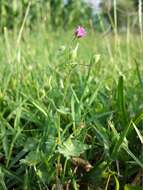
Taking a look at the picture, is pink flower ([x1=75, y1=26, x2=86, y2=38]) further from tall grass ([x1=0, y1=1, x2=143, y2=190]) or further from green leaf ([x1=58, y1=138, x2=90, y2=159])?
green leaf ([x1=58, y1=138, x2=90, y2=159])

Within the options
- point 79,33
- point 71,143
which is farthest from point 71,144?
point 79,33

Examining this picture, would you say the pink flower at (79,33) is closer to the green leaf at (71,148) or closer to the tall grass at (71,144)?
the tall grass at (71,144)

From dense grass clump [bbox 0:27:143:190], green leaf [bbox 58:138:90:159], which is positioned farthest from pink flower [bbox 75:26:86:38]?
green leaf [bbox 58:138:90:159]

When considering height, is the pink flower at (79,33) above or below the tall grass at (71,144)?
above

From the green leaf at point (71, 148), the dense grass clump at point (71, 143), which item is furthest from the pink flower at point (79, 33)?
the green leaf at point (71, 148)

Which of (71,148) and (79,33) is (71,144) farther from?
(79,33)

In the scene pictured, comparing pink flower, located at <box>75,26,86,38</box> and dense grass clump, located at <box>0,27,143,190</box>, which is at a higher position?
pink flower, located at <box>75,26,86,38</box>

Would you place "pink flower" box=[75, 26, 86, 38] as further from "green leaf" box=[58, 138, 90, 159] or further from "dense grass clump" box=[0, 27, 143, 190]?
"green leaf" box=[58, 138, 90, 159]

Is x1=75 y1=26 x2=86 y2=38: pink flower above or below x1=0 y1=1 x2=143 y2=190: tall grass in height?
above

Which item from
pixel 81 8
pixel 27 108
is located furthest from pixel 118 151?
pixel 81 8
